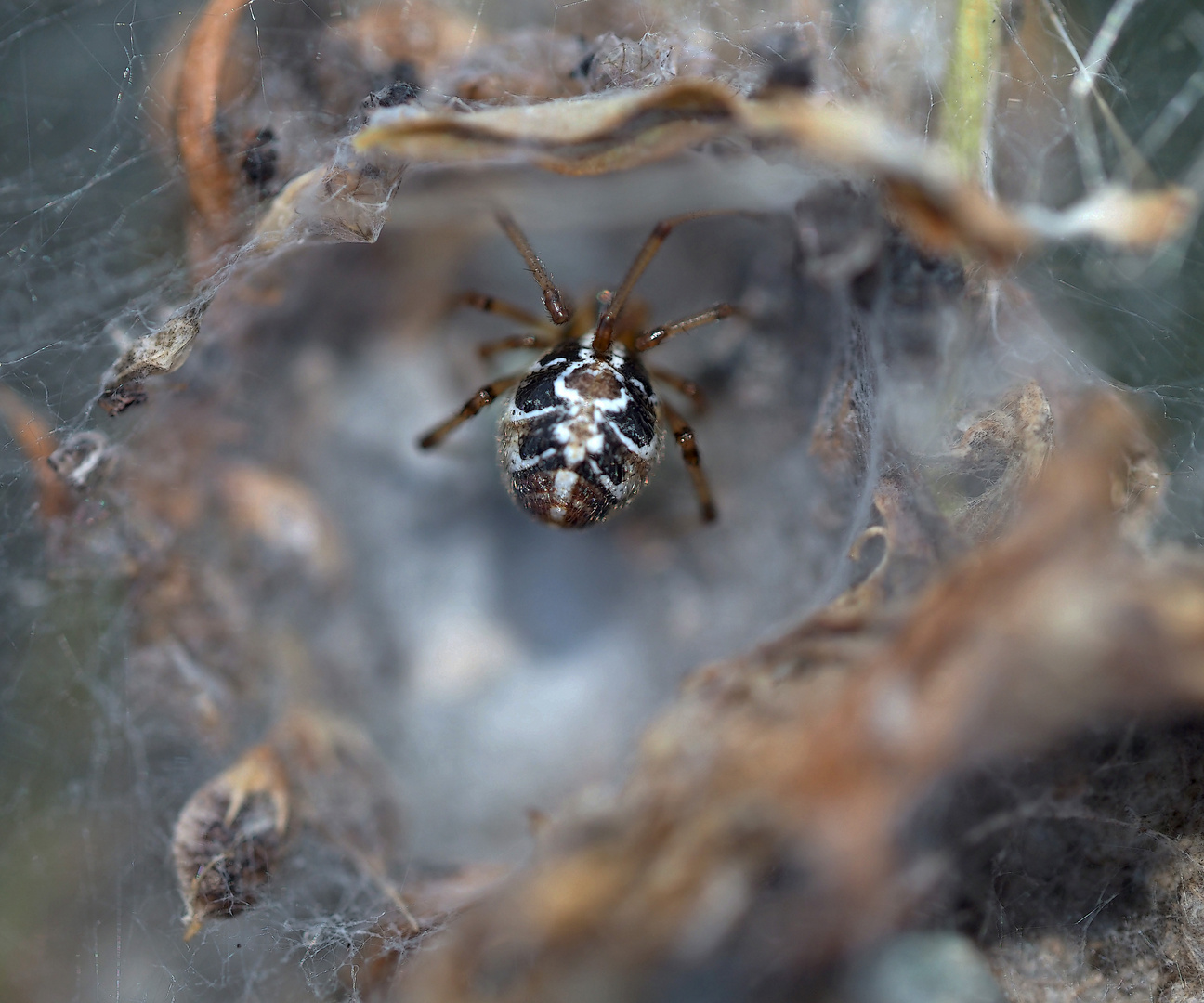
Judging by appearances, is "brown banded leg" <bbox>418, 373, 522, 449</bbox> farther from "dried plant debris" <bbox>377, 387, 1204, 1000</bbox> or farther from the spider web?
"dried plant debris" <bbox>377, 387, 1204, 1000</bbox>

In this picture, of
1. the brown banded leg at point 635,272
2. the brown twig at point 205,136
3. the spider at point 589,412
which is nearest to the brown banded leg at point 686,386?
the spider at point 589,412

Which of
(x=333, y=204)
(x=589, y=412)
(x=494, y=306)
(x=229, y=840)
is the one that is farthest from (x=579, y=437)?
(x=229, y=840)

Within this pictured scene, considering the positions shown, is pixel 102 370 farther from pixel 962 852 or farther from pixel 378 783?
pixel 962 852

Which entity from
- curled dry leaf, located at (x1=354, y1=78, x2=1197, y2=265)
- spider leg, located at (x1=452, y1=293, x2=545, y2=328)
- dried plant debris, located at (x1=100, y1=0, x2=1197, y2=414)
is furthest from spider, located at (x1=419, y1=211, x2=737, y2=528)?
curled dry leaf, located at (x1=354, y1=78, x2=1197, y2=265)

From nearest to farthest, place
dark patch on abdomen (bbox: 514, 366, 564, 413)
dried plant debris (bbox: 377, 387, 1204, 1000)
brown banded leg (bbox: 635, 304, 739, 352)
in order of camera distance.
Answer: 1. dried plant debris (bbox: 377, 387, 1204, 1000)
2. dark patch on abdomen (bbox: 514, 366, 564, 413)
3. brown banded leg (bbox: 635, 304, 739, 352)

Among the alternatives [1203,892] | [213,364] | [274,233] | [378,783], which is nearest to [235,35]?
[274,233]

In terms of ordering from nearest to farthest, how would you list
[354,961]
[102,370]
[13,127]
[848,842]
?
[848,842] → [354,961] → [102,370] → [13,127]

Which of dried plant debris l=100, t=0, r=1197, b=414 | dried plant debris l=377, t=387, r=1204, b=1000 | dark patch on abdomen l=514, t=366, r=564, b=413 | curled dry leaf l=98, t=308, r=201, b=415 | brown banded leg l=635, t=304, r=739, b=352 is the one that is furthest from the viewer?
brown banded leg l=635, t=304, r=739, b=352
